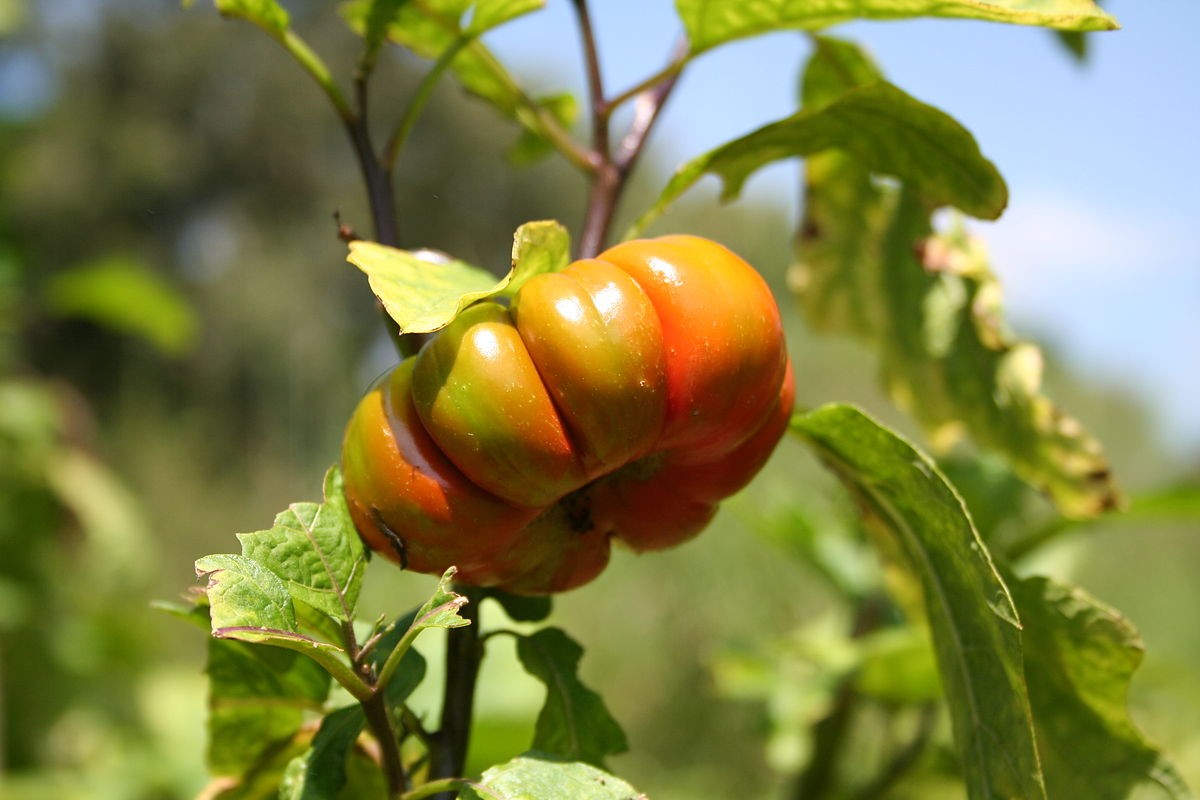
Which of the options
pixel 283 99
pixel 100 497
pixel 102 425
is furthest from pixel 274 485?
pixel 283 99

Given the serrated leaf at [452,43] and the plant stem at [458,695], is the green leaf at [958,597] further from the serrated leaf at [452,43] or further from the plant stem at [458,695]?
the serrated leaf at [452,43]

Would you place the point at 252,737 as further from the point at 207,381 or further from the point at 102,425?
the point at 207,381

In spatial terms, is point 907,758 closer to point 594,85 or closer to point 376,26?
point 594,85

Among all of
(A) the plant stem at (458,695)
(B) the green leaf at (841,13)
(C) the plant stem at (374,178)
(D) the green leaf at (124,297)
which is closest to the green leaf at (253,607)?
(A) the plant stem at (458,695)

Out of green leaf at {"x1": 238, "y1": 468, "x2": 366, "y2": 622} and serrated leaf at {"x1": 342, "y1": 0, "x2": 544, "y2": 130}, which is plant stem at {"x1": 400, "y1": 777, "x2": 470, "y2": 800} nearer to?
green leaf at {"x1": 238, "y1": 468, "x2": 366, "y2": 622}

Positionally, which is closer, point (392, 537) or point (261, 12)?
point (392, 537)

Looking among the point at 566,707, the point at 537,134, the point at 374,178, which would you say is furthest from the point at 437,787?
the point at 537,134

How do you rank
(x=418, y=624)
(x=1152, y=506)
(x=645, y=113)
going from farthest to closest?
1. (x=1152, y=506)
2. (x=645, y=113)
3. (x=418, y=624)
